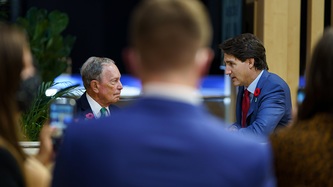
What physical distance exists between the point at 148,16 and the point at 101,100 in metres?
3.36

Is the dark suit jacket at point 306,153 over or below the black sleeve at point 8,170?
below

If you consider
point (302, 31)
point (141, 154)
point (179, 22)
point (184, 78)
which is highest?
point (179, 22)

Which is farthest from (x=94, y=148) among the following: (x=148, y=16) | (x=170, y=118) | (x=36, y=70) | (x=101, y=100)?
(x=101, y=100)

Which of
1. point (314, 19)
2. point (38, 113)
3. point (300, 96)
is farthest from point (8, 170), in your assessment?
point (314, 19)

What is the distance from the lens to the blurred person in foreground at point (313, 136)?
7.59 ft

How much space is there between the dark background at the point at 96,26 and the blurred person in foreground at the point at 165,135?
762cm

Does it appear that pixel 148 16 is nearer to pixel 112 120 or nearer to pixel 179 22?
pixel 179 22

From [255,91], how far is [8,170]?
121 inches

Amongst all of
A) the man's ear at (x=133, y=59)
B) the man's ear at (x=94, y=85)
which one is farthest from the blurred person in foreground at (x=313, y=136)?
the man's ear at (x=94, y=85)

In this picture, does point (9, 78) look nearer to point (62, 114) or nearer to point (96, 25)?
point (62, 114)

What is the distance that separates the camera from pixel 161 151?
1.67 m

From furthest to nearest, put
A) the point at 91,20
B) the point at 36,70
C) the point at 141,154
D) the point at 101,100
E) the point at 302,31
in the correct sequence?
the point at 91,20, the point at 302,31, the point at 101,100, the point at 36,70, the point at 141,154

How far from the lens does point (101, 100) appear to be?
5.02 metres

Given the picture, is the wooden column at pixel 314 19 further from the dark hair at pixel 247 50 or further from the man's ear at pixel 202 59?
the man's ear at pixel 202 59
